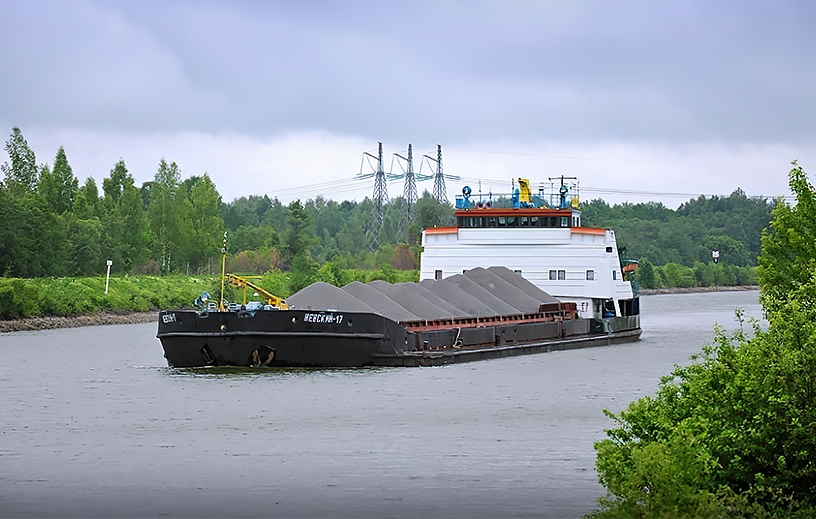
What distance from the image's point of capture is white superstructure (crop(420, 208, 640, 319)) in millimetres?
41719

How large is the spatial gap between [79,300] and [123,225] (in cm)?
2152

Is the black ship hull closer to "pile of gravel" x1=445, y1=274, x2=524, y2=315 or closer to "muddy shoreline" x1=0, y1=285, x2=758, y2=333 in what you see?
"pile of gravel" x1=445, y1=274, x2=524, y2=315

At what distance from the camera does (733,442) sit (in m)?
10.5

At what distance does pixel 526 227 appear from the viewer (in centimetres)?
4247

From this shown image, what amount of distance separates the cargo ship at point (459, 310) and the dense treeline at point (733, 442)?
641 inches

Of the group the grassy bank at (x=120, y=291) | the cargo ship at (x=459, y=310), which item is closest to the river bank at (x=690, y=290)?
the grassy bank at (x=120, y=291)

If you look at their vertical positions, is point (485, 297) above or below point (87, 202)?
below

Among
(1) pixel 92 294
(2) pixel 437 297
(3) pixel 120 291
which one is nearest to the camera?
(2) pixel 437 297

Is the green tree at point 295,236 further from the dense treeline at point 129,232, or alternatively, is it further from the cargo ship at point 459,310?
the cargo ship at point 459,310

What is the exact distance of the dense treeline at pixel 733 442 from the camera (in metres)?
9.77

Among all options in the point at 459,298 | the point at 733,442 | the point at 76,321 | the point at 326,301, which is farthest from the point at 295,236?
the point at 733,442

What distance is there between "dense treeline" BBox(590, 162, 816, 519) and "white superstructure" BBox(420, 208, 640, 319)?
99.9ft

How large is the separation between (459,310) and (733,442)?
24998 mm

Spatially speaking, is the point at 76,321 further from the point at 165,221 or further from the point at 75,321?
the point at 165,221
